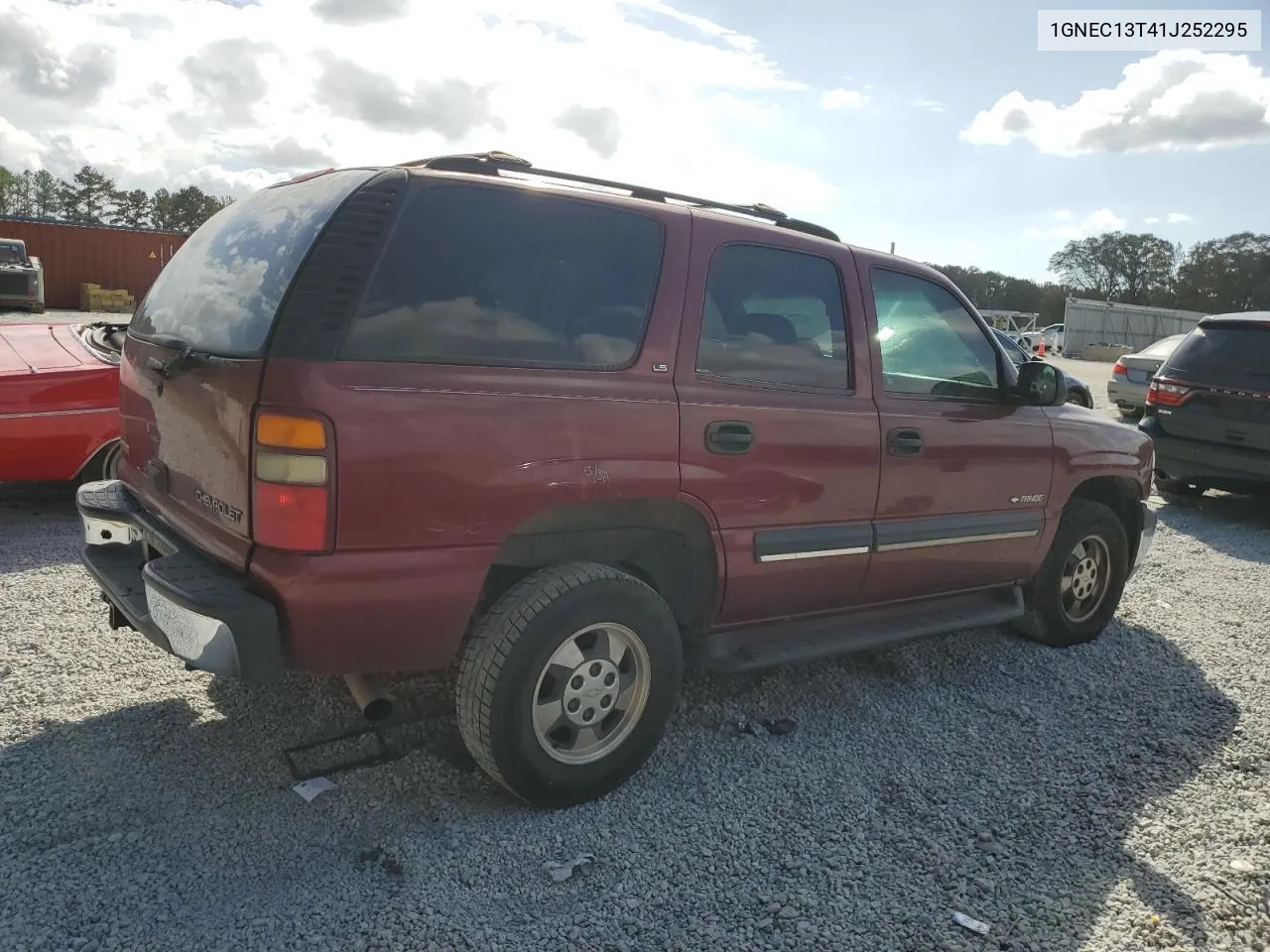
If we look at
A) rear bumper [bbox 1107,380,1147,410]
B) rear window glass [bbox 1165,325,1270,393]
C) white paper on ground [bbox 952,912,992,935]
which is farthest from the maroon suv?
rear bumper [bbox 1107,380,1147,410]

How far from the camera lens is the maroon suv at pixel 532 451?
8.05 feet

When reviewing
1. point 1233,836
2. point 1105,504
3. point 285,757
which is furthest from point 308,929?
point 1105,504

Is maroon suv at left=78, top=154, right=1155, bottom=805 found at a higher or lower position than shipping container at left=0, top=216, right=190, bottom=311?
lower

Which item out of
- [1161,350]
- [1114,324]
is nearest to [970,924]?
[1161,350]

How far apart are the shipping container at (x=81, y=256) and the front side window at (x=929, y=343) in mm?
29372

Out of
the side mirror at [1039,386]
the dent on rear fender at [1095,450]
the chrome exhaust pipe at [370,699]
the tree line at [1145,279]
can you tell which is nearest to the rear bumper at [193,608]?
the chrome exhaust pipe at [370,699]

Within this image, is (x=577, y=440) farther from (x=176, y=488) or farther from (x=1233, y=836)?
(x=1233, y=836)

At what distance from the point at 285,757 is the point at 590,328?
5.47 feet

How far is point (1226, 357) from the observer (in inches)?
303

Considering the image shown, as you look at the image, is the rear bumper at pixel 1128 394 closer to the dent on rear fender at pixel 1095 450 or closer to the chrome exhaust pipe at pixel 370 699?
the dent on rear fender at pixel 1095 450

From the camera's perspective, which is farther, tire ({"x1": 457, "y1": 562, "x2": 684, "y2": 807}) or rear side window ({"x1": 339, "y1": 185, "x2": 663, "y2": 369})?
tire ({"x1": 457, "y1": 562, "x2": 684, "y2": 807})

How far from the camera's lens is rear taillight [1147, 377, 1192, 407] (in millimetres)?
7918

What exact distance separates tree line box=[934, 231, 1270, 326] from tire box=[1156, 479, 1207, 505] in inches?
2433

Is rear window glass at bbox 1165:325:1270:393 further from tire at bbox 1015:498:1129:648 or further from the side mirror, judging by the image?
the side mirror
